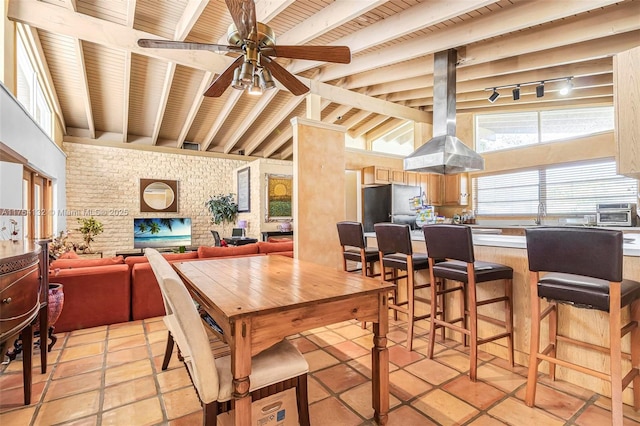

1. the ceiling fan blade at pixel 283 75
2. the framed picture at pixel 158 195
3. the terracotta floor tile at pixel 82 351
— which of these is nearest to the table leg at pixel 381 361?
the ceiling fan blade at pixel 283 75

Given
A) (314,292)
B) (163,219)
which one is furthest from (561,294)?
(163,219)

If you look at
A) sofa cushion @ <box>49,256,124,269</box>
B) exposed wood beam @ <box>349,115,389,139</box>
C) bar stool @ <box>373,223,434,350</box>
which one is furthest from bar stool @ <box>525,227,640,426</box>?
exposed wood beam @ <box>349,115,389,139</box>

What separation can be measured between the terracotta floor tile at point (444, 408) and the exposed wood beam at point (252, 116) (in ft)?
16.1

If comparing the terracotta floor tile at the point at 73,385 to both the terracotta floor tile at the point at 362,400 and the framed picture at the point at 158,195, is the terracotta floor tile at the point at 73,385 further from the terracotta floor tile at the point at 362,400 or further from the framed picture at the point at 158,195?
the framed picture at the point at 158,195

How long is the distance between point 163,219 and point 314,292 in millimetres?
7025

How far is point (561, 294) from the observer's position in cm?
162

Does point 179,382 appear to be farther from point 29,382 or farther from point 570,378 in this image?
point 570,378

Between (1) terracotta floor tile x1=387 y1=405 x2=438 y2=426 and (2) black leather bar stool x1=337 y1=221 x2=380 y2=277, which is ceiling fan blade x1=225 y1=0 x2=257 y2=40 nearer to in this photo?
(2) black leather bar stool x1=337 y1=221 x2=380 y2=277

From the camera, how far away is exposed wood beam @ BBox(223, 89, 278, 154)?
550 cm

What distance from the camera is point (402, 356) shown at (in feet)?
7.76

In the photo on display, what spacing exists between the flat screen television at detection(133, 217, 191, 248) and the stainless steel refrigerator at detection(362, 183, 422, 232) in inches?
179

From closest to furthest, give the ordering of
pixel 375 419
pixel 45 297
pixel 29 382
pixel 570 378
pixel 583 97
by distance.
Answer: pixel 375 419 → pixel 29 382 → pixel 570 378 → pixel 45 297 → pixel 583 97

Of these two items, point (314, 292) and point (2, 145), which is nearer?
point (314, 292)

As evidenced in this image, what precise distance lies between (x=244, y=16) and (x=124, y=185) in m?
6.67
